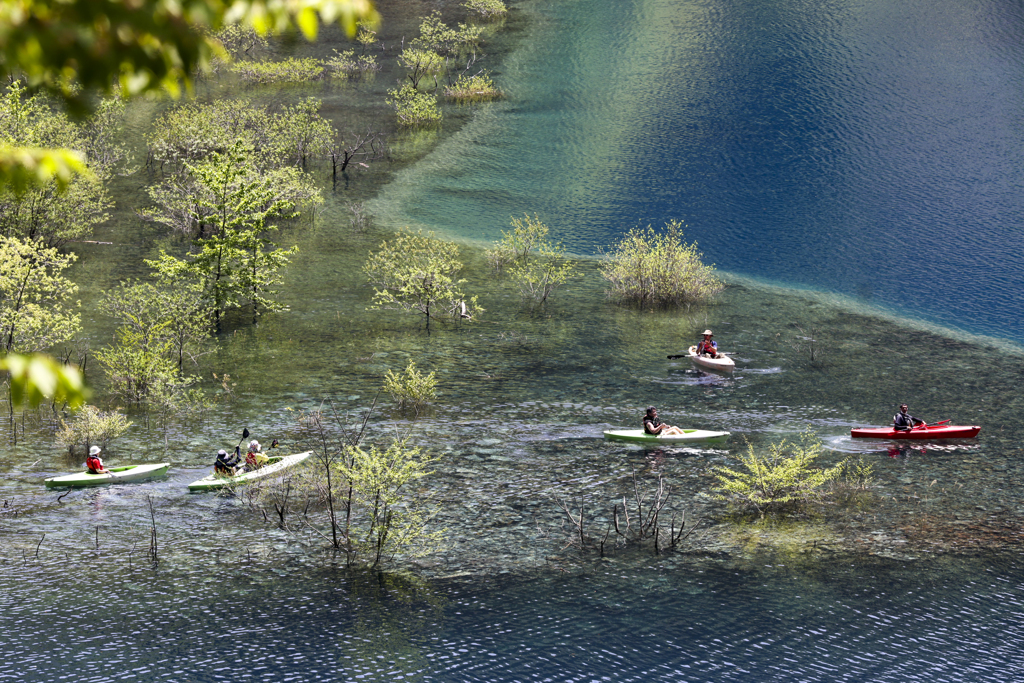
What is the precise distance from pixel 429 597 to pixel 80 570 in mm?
7932

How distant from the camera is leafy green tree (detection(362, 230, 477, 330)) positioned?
4444 centimetres

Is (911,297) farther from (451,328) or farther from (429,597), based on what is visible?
(429,597)

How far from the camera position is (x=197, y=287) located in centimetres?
4181

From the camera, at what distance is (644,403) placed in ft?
112

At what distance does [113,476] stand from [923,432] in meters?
24.9

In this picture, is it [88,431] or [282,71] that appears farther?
[282,71]

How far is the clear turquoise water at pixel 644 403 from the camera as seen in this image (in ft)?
60.5

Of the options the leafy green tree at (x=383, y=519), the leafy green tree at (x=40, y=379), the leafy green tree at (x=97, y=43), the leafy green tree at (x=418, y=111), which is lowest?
the leafy green tree at (x=383, y=519)

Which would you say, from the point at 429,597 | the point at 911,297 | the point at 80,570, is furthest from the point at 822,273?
the point at 80,570

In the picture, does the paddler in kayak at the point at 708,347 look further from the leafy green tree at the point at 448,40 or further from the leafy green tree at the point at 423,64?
the leafy green tree at the point at 448,40

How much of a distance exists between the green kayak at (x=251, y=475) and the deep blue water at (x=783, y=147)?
100 feet

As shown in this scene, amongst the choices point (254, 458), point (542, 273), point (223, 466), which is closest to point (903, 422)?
point (254, 458)

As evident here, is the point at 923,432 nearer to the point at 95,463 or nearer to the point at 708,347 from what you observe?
the point at 708,347

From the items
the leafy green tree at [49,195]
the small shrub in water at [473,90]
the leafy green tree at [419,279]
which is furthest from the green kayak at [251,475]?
the small shrub in water at [473,90]
